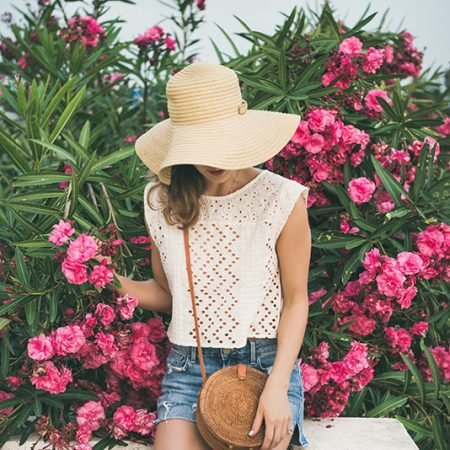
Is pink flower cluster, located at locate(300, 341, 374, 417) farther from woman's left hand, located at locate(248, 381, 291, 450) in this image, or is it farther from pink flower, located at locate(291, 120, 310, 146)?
pink flower, located at locate(291, 120, 310, 146)

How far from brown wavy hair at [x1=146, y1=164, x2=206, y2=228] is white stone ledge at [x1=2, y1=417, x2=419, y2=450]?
24.8 inches

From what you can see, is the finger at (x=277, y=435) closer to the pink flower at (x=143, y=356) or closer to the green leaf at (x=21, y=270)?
the pink flower at (x=143, y=356)

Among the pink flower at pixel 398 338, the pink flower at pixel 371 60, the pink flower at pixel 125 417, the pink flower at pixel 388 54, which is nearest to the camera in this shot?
the pink flower at pixel 125 417

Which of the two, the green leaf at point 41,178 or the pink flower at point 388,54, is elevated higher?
the pink flower at point 388,54

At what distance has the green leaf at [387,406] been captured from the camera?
7.38ft

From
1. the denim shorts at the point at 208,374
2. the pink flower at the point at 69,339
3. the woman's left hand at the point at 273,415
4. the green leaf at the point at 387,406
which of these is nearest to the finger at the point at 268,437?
the woman's left hand at the point at 273,415

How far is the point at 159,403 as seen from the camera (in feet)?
6.41

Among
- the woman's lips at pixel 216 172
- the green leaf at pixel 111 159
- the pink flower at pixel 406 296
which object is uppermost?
the woman's lips at pixel 216 172

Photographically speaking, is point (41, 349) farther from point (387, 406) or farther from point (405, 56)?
point (405, 56)

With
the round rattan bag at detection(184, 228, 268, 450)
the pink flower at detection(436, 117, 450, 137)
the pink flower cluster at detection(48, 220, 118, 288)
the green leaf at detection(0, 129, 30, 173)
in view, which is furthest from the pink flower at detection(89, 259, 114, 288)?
the pink flower at detection(436, 117, 450, 137)

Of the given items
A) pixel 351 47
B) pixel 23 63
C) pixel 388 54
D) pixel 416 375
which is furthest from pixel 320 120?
pixel 23 63

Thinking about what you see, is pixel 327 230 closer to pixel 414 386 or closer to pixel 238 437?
pixel 414 386

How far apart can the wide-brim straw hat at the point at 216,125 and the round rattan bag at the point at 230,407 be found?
1.64ft

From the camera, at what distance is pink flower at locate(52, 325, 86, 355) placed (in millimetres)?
1911
